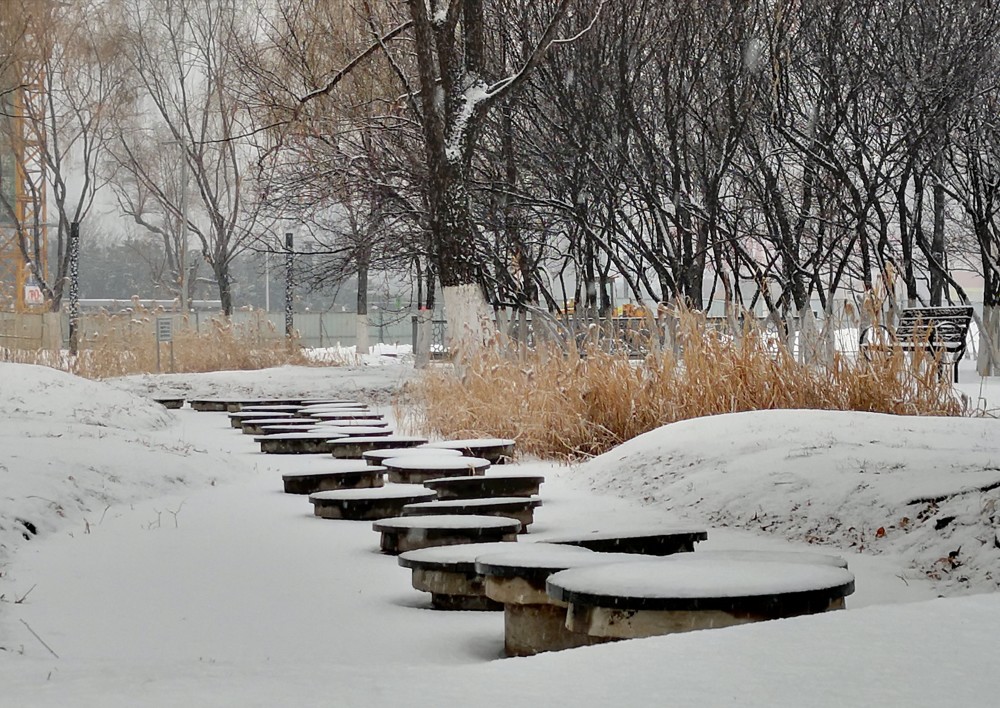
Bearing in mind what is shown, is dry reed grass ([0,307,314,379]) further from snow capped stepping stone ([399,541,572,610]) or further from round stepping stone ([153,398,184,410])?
snow capped stepping stone ([399,541,572,610])

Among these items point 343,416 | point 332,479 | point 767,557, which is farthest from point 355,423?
point 767,557

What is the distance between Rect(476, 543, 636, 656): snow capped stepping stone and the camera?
3.05 meters

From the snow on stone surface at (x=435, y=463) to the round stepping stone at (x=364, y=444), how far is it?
1.17m

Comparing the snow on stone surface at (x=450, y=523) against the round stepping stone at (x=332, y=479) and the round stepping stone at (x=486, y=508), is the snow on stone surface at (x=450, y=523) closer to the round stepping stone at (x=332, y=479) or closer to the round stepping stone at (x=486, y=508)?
the round stepping stone at (x=486, y=508)

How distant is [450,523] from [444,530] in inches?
3.3

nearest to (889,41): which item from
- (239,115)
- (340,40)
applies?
(340,40)

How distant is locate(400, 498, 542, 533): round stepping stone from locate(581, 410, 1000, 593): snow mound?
2.64ft

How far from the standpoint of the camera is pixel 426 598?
3.83 meters

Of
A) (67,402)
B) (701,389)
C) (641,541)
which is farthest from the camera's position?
(67,402)

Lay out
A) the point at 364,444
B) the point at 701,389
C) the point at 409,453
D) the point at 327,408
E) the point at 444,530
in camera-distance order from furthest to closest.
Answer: the point at 327,408
the point at 364,444
the point at 701,389
the point at 409,453
the point at 444,530

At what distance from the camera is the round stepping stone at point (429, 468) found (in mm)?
6180

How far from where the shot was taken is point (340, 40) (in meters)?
13.4

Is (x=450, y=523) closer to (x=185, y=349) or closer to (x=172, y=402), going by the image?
(x=172, y=402)

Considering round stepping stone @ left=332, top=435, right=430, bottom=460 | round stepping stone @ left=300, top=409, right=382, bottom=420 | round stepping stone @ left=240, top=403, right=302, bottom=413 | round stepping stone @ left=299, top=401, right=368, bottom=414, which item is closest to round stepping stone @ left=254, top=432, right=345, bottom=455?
round stepping stone @ left=332, top=435, right=430, bottom=460
